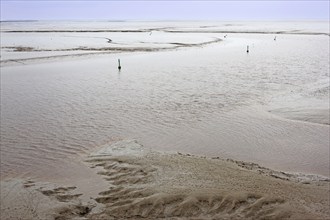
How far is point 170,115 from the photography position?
14461 millimetres

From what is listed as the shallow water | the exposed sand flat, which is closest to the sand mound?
the exposed sand flat

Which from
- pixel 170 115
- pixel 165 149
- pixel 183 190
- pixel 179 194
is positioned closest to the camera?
pixel 179 194

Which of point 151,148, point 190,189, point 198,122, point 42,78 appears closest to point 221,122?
point 198,122

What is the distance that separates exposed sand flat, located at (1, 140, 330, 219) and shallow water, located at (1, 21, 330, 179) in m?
1.15

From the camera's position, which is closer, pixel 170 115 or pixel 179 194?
pixel 179 194

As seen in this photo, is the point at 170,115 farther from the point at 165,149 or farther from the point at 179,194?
the point at 179,194

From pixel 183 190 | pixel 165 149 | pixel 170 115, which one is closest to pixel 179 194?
pixel 183 190

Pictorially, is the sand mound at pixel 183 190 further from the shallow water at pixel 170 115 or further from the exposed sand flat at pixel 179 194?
the shallow water at pixel 170 115

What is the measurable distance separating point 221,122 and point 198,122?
3.03ft

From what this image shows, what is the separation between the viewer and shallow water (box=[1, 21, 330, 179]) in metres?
10.5

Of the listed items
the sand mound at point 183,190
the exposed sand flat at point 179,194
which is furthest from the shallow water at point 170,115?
the sand mound at point 183,190

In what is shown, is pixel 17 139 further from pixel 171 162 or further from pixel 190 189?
pixel 190 189

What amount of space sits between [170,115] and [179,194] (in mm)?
7248

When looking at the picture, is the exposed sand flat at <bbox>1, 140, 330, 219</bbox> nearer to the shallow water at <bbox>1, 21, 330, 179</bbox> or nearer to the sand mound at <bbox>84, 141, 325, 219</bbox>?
the sand mound at <bbox>84, 141, 325, 219</bbox>
